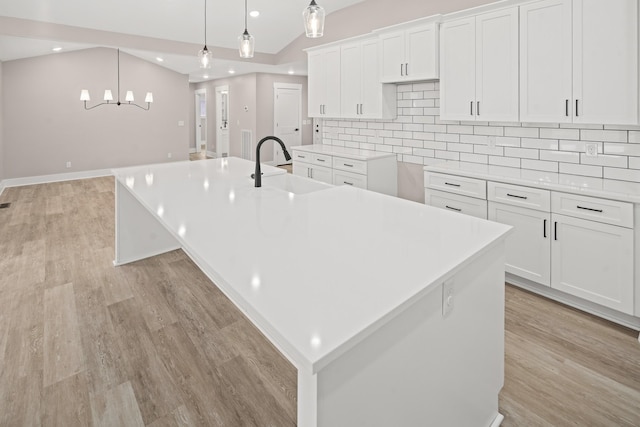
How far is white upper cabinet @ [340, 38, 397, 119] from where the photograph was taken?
14.3 feet

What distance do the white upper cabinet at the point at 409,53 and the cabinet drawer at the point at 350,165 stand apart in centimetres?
95

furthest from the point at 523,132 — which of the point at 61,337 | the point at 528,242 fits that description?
the point at 61,337

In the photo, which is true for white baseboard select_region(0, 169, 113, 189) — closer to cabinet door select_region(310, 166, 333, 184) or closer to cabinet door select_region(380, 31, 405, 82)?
cabinet door select_region(310, 166, 333, 184)

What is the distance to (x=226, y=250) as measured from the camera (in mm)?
1395

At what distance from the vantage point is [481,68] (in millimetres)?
3254

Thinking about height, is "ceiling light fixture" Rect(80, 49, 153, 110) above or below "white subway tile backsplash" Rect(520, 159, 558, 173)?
above

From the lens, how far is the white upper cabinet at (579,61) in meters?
Answer: 2.41

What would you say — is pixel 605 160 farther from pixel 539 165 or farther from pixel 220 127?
pixel 220 127

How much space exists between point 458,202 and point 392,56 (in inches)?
72.6

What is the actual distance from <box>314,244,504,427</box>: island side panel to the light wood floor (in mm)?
427

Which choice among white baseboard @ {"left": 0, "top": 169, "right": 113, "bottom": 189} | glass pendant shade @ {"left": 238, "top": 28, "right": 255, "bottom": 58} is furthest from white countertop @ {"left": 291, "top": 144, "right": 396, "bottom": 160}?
white baseboard @ {"left": 0, "top": 169, "right": 113, "bottom": 189}

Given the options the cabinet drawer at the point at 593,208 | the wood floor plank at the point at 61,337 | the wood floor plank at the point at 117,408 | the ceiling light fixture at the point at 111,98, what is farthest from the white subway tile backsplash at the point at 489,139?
the ceiling light fixture at the point at 111,98

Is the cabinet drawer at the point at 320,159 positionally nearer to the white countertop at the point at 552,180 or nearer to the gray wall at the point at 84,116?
the white countertop at the point at 552,180

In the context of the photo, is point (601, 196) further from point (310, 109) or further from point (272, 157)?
point (272, 157)
